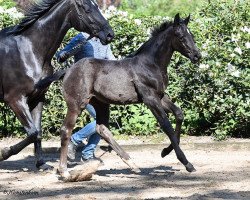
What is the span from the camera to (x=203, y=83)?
38.8ft

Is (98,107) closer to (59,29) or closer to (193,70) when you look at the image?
(59,29)

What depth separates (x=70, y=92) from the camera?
28.9 ft

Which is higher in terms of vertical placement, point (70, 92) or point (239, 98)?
point (70, 92)

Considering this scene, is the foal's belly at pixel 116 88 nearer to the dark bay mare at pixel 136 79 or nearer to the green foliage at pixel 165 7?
the dark bay mare at pixel 136 79

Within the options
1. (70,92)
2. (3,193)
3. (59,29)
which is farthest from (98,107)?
(3,193)

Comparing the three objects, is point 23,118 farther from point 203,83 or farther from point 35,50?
point 203,83

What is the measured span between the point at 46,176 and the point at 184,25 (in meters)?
2.43

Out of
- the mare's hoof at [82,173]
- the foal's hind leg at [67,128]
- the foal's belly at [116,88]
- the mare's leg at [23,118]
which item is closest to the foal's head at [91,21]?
the foal's belly at [116,88]

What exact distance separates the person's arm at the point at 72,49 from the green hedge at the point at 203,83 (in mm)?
2369

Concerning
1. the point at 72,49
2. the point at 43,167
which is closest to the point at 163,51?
the point at 72,49

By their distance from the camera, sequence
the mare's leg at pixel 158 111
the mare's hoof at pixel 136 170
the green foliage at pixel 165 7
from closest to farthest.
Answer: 1. the mare's leg at pixel 158 111
2. the mare's hoof at pixel 136 170
3. the green foliage at pixel 165 7

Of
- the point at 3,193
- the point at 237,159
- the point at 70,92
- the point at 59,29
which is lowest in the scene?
the point at 237,159

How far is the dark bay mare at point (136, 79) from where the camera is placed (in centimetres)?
865

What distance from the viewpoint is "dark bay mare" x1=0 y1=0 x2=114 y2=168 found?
9039mm
